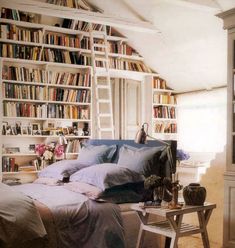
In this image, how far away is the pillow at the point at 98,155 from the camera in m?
4.45

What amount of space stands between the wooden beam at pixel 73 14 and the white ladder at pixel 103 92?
2.17 ft

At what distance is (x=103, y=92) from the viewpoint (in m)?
7.13

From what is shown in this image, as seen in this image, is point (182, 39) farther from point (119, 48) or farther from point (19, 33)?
point (19, 33)

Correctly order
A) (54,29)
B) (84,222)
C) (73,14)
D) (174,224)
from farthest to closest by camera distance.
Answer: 1. (54,29)
2. (73,14)
3. (84,222)
4. (174,224)

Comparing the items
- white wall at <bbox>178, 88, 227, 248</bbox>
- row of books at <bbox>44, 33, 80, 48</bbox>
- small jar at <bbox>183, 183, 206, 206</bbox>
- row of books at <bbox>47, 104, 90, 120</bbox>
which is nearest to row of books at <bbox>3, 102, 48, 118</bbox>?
row of books at <bbox>47, 104, 90, 120</bbox>

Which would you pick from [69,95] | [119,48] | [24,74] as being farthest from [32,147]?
[119,48]

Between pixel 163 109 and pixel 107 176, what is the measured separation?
4304mm

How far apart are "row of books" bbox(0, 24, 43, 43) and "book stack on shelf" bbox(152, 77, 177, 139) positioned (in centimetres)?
241

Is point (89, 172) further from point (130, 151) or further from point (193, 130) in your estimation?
point (193, 130)

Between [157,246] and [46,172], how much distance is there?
4.87 feet

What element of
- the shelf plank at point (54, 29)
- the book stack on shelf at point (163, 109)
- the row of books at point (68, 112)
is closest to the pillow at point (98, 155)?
the row of books at point (68, 112)

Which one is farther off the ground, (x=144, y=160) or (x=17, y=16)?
(x=17, y=16)

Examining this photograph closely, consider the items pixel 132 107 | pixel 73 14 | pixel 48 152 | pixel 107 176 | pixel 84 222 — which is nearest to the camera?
pixel 84 222

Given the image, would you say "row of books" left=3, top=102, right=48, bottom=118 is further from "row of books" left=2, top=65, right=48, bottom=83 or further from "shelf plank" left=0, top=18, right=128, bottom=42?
"shelf plank" left=0, top=18, right=128, bottom=42
